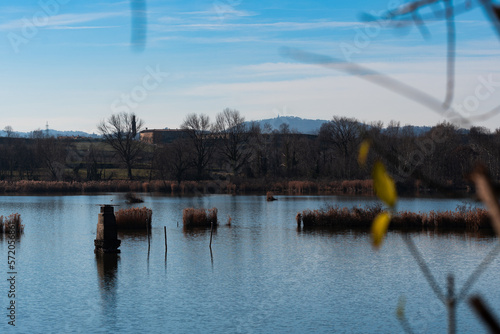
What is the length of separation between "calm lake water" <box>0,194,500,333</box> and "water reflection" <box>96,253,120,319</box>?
0.12ft

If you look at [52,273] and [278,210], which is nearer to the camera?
[52,273]

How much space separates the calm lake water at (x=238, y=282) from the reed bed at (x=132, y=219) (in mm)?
1459

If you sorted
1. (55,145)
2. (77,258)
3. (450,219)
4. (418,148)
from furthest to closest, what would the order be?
1. (55,145)
2. (418,148)
3. (450,219)
4. (77,258)

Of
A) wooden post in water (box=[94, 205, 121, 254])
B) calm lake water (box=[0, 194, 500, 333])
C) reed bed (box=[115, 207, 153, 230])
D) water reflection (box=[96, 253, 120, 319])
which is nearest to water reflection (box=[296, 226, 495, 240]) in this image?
calm lake water (box=[0, 194, 500, 333])

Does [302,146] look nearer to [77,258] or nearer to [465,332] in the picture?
[77,258]

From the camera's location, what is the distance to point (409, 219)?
113 ft

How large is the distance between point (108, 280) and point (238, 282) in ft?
15.6

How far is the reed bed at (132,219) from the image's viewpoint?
34.2 m

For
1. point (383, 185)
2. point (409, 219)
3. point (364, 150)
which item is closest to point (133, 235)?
point (409, 219)

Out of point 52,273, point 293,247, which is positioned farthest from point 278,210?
point 52,273

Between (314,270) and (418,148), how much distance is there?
1936 inches

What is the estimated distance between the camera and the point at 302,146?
96.1 metres

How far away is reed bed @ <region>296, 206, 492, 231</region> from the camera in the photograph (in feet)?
112

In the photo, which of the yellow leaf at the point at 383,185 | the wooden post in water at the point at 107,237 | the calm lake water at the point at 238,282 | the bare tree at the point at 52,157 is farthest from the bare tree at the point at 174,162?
the yellow leaf at the point at 383,185
